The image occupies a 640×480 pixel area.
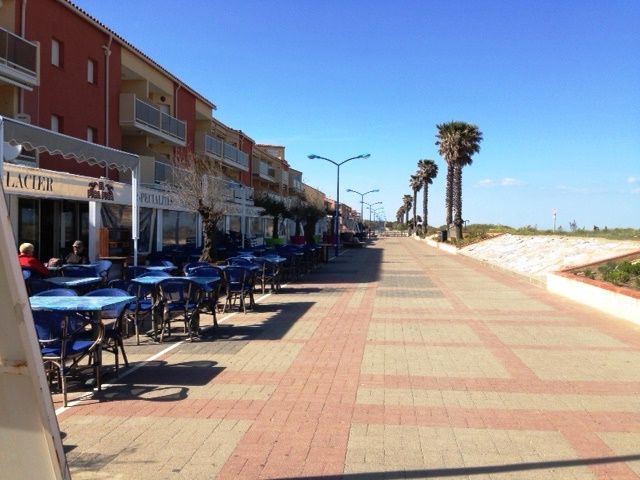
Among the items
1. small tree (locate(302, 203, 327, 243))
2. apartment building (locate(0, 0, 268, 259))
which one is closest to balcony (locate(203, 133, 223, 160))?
apartment building (locate(0, 0, 268, 259))

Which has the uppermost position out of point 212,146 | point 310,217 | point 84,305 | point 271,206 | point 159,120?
point 212,146

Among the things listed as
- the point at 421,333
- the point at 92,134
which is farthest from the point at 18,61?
the point at 421,333

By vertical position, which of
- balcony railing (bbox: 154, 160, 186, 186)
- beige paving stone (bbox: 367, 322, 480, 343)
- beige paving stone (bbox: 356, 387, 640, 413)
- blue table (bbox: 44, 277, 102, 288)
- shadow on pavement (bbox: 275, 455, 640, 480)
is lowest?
shadow on pavement (bbox: 275, 455, 640, 480)

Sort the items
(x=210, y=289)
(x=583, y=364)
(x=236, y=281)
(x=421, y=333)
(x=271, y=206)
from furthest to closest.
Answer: (x=271, y=206), (x=236, y=281), (x=421, y=333), (x=210, y=289), (x=583, y=364)

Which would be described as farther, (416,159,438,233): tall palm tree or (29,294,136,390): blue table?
(416,159,438,233): tall palm tree

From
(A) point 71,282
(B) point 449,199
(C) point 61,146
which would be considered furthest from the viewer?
(B) point 449,199

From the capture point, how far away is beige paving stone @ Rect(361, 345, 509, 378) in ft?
23.0

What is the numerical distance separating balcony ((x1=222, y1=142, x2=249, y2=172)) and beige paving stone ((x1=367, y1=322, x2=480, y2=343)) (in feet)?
93.3

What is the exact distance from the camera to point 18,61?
16672 mm

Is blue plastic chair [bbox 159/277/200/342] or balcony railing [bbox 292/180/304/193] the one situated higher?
balcony railing [bbox 292/180/304/193]

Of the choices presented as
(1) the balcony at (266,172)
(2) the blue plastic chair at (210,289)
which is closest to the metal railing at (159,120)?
(2) the blue plastic chair at (210,289)

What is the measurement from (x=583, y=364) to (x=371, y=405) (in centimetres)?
333

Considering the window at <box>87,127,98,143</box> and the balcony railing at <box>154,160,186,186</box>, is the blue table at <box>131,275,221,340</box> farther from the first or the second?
the balcony railing at <box>154,160,186,186</box>

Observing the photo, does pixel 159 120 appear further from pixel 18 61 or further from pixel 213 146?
pixel 18 61
